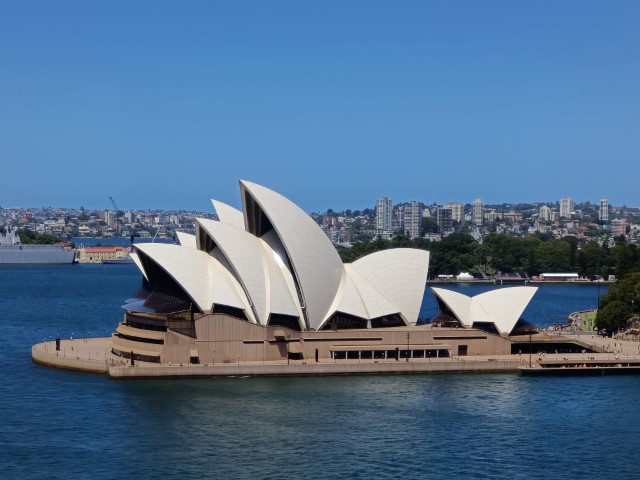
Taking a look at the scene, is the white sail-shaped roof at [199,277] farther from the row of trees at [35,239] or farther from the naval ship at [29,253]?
the row of trees at [35,239]

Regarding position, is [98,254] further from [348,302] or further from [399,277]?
[348,302]

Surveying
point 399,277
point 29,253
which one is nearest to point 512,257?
point 29,253

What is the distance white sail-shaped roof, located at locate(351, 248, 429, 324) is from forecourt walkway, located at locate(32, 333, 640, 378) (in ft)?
12.4

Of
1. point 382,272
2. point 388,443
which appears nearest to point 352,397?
point 388,443

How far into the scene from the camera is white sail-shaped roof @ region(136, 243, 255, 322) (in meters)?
49.3

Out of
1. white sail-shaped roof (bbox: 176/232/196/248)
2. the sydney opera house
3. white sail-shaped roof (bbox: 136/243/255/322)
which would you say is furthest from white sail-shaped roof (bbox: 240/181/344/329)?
white sail-shaped roof (bbox: 176/232/196/248)

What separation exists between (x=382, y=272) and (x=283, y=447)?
20416mm

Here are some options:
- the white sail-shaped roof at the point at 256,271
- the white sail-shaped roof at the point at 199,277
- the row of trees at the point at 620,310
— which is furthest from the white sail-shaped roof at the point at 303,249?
the row of trees at the point at 620,310

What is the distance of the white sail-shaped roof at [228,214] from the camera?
2266 inches

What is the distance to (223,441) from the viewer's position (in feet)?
118

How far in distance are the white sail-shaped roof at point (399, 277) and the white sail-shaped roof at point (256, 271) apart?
5.13m

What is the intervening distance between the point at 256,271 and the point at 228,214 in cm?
863

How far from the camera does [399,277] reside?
54469 mm

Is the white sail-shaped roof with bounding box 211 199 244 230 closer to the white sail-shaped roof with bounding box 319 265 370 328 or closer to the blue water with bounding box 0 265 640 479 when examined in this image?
the white sail-shaped roof with bounding box 319 265 370 328
